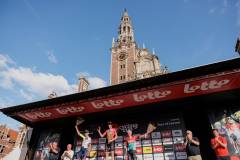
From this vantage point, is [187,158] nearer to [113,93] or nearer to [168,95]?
[168,95]

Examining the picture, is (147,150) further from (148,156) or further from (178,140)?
(178,140)

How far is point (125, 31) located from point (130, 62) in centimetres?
2212

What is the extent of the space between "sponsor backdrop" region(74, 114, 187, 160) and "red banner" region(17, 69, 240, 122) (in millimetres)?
1042

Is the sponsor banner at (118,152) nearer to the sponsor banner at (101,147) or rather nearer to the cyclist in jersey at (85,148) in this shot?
the sponsor banner at (101,147)

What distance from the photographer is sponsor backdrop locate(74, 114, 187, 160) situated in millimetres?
7736

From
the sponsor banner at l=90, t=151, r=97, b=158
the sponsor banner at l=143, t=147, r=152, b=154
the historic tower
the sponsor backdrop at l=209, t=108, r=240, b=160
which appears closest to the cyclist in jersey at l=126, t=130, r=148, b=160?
the sponsor banner at l=143, t=147, r=152, b=154

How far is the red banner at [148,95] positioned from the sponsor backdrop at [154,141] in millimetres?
1042

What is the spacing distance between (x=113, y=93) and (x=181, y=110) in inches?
136

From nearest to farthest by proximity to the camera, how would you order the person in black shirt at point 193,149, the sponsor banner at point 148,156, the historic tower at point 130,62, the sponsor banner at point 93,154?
the person in black shirt at point 193,149 < the sponsor banner at point 148,156 < the sponsor banner at point 93,154 < the historic tower at point 130,62

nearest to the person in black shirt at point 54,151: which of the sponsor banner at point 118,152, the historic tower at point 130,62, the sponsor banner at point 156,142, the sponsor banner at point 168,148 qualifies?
the sponsor banner at point 118,152

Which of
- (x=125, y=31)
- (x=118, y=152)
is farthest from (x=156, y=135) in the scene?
(x=125, y=31)

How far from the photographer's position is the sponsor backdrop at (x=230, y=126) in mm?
6973

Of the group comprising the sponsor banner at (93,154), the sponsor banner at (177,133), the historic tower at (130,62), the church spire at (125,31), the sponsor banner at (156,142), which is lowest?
the sponsor banner at (93,154)

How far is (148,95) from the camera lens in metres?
8.20
